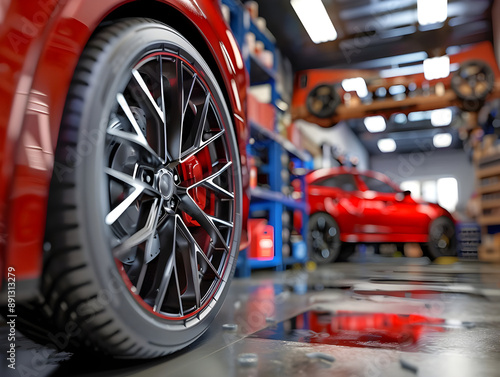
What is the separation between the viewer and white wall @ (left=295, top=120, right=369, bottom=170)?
995 cm

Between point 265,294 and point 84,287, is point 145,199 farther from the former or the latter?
point 265,294

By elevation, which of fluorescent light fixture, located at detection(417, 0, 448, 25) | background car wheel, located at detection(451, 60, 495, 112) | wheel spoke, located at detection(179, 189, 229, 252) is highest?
fluorescent light fixture, located at detection(417, 0, 448, 25)

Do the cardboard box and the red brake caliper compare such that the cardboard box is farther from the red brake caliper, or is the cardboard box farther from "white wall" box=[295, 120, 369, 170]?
the red brake caliper

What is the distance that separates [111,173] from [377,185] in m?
6.28

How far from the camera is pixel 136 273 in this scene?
3.35ft

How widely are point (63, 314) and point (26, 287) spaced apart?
144 millimetres

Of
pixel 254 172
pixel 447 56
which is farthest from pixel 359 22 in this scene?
pixel 254 172

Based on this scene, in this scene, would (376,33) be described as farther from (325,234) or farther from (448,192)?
(448,192)

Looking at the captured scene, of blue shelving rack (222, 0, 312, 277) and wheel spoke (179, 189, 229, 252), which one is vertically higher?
blue shelving rack (222, 0, 312, 277)

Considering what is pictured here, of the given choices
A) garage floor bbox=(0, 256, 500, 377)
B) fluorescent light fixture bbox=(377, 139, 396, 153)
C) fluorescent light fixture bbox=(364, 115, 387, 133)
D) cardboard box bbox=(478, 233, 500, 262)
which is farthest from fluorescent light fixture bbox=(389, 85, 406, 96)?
fluorescent light fixture bbox=(377, 139, 396, 153)

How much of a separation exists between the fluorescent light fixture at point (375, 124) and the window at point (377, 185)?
8432mm

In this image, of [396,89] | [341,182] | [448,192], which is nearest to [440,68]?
[396,89]

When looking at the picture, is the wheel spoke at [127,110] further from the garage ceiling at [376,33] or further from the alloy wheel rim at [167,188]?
the garage ceiling at [376,33]

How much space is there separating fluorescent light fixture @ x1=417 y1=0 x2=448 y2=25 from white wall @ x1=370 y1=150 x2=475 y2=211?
Result: 11.4 m
